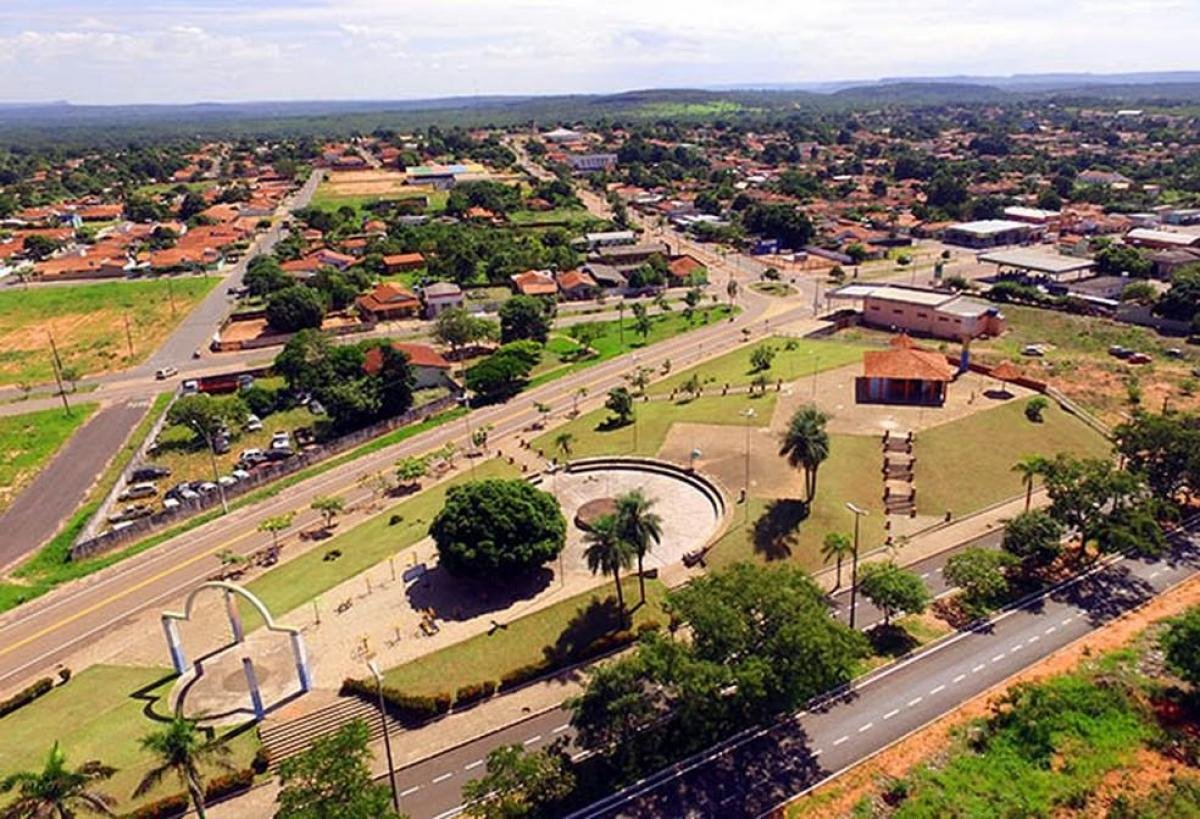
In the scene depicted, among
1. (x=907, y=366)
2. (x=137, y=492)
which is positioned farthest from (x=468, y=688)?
(x=907, y=366)

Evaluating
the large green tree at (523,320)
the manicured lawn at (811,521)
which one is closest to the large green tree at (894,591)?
the manicured lawn at (811,521)

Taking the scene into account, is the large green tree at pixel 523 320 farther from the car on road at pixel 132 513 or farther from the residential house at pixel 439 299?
the car on road at pixel 132 513

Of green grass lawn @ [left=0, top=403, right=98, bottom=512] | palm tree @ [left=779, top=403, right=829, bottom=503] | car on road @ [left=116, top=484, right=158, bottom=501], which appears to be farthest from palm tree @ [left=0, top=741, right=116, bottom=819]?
green grass lawn @ [left=0, top=403, right=98, bottom=512]

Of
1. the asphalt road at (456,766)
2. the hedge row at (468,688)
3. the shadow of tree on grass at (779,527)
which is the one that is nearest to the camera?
the asphalt road at (456,766)

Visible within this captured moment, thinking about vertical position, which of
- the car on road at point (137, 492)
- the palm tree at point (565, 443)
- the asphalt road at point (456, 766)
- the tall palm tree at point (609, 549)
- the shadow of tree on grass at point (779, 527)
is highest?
the tall palm tree at point (609, 549)

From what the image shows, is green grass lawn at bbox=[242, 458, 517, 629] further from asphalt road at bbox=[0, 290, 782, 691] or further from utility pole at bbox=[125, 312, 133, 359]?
utility pole at bbox=[125, 312, 133, 359]

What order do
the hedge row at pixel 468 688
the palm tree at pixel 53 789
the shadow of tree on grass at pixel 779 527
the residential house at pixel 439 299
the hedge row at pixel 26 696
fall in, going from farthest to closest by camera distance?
the residential house at pixel 439 299 < the shadow of tree on grass at pixel 779 527 < the hedge row at pixel 26 696 < the hedge row at pixel 468 688 < the palm tree at pixel 53 789
